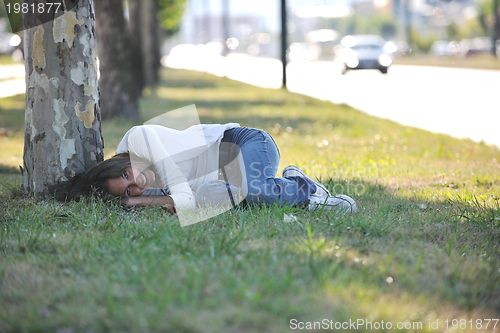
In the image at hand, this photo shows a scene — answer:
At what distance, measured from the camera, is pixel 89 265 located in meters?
2.79

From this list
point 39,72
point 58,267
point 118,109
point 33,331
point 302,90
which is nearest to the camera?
point 33,331

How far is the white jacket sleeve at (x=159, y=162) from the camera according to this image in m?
3.68

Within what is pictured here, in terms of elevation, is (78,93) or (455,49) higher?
(78,93)

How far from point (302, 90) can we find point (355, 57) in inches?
351

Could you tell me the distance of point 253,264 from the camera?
2793 millimetres

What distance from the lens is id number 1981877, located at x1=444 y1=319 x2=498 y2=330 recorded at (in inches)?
91.0

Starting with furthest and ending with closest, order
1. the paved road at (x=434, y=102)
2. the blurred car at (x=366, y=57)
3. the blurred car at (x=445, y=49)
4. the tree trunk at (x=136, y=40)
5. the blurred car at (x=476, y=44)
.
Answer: the blurred car at (x=445, y=49) → the blurred car at (x=476, y=44) → the blurred car at (x=366, y=57) → the tree trunk at (x=136, y=40) → the paved road at (x=434, y=102)

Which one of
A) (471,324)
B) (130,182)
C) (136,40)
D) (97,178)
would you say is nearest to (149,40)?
(136,40)

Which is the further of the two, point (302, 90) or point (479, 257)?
point (302, 90)

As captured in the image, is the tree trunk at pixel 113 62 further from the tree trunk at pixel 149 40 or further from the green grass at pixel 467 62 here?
the green grass at pixel 467 62

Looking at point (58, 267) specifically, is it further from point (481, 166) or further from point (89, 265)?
point (481, 166)

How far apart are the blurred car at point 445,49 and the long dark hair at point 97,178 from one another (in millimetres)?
48015

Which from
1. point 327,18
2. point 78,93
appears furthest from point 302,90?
point 327,18

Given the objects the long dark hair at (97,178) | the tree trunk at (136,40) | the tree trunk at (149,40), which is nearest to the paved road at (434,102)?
the tree trunk at (136,40)
